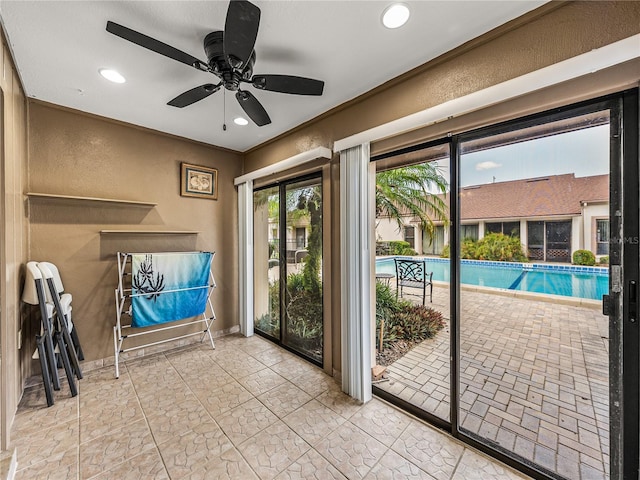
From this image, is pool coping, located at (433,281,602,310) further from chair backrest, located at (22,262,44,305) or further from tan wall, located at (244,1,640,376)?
chair backrest, located at (22,262,44,305)

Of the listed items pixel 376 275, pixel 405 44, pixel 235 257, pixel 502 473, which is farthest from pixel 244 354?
pixel 405 44

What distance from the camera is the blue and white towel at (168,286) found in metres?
2.87

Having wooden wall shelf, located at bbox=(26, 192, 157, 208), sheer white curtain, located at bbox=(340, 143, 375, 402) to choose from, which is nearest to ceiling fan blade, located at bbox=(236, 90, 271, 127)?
sheer white curtain, located at bbox=(340, 143, 375, 402)

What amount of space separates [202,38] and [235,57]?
1.40 ft

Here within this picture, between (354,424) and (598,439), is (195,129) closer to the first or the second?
(354,424)

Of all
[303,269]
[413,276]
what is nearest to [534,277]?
[413,276]

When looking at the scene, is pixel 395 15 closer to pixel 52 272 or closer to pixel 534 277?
pixel 534 277

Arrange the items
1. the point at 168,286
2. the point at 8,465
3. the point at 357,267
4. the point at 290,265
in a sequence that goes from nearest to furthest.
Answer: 1. the point at 8,465
2. the point at 357,267
3. the point at 168,286
4. the point at 290,265

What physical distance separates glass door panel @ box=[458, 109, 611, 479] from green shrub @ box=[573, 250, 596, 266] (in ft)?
0.04

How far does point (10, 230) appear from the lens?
1.84 metres

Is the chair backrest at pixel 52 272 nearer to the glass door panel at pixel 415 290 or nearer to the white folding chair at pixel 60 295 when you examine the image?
the white folding chair at pixel 60 295

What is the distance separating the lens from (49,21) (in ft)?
5.05

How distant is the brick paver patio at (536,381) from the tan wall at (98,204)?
3.24 metres

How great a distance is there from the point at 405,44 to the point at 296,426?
279 centimetres
